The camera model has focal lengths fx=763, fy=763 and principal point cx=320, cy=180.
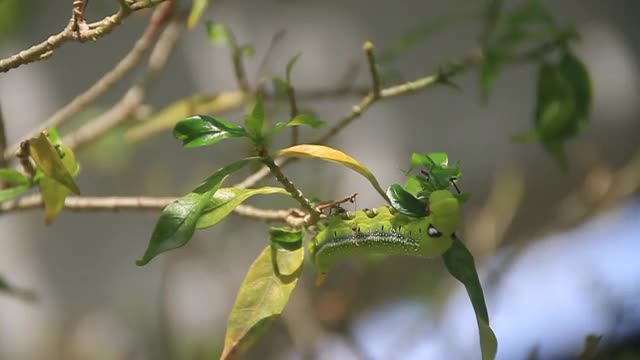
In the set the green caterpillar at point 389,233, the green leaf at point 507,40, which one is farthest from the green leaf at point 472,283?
→ the green leaf at point 507,40

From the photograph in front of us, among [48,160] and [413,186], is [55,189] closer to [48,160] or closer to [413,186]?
[48,160]

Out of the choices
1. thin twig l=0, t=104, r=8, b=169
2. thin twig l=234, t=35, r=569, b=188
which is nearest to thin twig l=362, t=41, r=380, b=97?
thin twig l=234, t=35, r=569, b=188

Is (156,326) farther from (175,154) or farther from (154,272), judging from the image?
(175,154)

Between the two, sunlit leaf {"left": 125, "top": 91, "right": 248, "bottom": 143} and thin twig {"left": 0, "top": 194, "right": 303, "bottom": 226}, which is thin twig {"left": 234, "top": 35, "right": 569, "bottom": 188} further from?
sunlit leaf {"left": 125, "top": 91, "right": 248, "bottom": 143}

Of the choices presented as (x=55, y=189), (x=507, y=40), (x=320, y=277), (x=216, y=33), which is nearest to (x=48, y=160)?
(x=55, y=189)

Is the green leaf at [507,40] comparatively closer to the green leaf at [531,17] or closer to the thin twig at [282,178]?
the green leaf at [531,17]

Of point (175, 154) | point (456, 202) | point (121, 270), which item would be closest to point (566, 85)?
point (456, 202)
